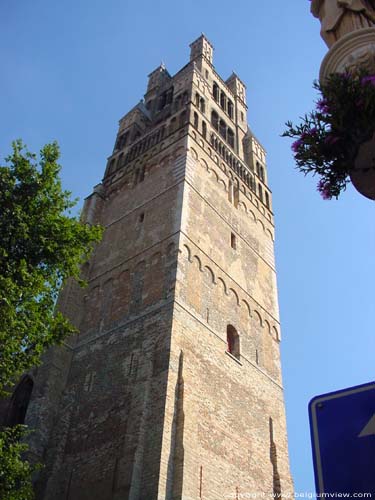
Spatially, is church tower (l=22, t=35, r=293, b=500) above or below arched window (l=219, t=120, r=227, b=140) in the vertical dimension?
below

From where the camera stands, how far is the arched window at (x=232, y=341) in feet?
51.5

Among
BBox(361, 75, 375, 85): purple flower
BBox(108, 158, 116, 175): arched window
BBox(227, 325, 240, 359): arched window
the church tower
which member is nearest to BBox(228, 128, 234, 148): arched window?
the church tower

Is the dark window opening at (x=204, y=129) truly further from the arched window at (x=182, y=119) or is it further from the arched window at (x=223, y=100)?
the arched window at (x=223, y=100)

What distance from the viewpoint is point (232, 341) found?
15969 mm

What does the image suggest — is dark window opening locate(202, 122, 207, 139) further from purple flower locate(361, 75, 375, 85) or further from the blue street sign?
the blue street sign

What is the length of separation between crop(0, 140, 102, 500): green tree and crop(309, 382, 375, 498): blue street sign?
253 inches

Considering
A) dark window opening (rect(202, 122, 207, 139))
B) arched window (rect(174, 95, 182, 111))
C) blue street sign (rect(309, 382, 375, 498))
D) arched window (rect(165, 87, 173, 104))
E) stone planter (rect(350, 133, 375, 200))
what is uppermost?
arched window (rect(165, 87, 173, 104))

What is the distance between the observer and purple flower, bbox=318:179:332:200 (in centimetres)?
382

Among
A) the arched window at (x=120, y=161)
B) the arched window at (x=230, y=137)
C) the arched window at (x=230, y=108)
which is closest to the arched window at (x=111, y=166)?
the arched window at (x=120, y=161)

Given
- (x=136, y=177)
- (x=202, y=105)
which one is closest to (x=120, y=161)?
(x=136, y=177)

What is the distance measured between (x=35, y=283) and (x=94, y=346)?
6824 millimetres

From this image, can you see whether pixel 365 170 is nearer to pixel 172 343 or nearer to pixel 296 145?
pixel 296 145

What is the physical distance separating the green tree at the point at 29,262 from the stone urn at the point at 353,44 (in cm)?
592

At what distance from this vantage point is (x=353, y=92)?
3.44 meters
